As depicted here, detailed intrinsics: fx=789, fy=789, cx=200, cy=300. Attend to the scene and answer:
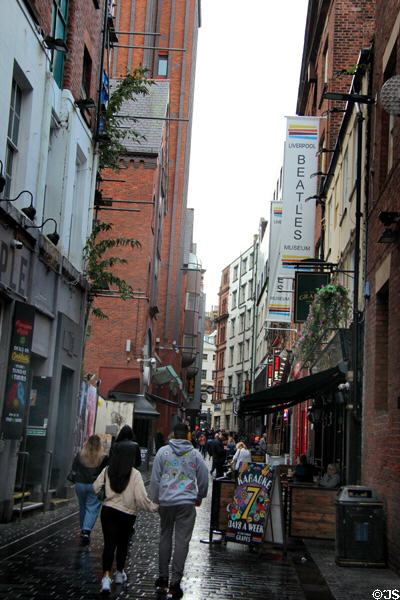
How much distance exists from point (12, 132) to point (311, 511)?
7.83 m

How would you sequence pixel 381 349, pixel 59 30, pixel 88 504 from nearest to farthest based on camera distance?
pixel 88 504 → pixel 381 349 → pixel 59 30

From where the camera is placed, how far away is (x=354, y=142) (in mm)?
17156

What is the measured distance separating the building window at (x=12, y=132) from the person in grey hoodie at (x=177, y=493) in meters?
6.18

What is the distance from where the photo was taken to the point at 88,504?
11000 millimetres

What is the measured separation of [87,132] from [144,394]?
1708cm

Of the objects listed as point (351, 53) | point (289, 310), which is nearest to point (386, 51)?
point (351, 53)

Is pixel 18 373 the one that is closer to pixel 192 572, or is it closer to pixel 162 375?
pixel 192 572

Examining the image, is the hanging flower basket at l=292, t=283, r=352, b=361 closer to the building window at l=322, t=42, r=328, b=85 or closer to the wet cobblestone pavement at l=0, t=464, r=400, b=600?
the wet cobblestone pavement at l=0, t=464, r=400, b=600

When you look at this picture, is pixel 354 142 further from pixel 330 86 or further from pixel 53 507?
pixel 53 507

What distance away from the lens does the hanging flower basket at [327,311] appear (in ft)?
52.2

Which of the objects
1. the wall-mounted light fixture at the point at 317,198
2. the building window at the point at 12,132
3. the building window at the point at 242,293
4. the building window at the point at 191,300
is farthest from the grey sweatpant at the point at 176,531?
the building window at the point at 242,293

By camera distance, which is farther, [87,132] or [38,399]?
[87,132]

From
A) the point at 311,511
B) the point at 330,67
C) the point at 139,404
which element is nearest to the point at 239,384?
the point at 139,404

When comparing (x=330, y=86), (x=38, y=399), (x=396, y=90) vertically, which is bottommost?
(x=38, y=399)
